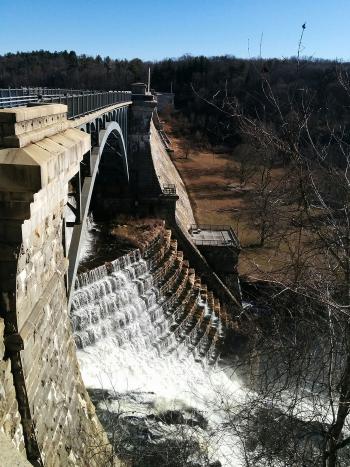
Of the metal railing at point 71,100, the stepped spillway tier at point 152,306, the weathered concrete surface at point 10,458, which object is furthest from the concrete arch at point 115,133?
the weathered concrete surface at point 10,458

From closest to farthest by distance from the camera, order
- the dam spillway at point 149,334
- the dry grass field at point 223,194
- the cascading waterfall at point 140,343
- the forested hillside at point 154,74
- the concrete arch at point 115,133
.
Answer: the dam spillway at point 149,334, the cascading waterfall at point 140,343, the concrete arch at point 115,133, the dry grass field at point 223,194, the forested hillside at point 154,74

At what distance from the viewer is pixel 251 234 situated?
26328 mm

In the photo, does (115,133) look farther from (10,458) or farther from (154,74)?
(154,74)

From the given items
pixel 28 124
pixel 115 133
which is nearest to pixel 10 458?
pixel 28 124

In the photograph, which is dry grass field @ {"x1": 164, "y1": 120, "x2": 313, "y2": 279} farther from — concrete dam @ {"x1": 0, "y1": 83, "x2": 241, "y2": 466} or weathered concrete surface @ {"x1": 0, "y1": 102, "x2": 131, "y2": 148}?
weathered concrete surface @ {"x1": 0, "y1": 102, "x2": 131, "y2": 148}

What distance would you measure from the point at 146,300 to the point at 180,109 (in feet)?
186

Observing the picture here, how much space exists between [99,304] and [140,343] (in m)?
1.96

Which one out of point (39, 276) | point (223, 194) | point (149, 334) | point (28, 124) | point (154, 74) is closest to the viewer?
point (28, 124)

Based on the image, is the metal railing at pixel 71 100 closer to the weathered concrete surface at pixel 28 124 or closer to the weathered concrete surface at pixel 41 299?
the weathered concrete surface at pixel 28 124

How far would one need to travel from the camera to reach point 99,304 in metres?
14.0

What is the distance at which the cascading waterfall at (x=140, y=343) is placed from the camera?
41.2 ft

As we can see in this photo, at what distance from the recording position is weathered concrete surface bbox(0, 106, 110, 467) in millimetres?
3236

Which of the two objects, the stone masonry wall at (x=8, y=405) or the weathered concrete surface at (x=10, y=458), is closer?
the weathered concrete surface at (x=10, y=458)

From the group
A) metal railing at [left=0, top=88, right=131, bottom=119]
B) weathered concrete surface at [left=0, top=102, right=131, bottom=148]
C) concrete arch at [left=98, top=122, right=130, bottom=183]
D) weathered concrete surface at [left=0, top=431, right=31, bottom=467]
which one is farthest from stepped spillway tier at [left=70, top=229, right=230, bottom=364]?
weathered concrete surface at [left=0, top=431, right=31, bottom=467]
